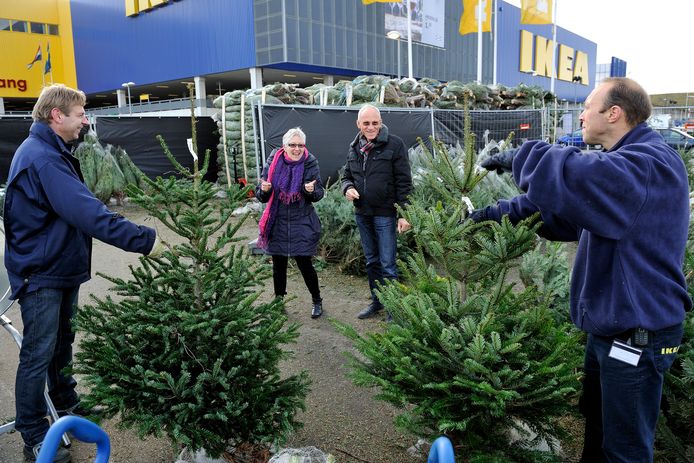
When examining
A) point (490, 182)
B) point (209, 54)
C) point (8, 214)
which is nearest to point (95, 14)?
point (209, 54)

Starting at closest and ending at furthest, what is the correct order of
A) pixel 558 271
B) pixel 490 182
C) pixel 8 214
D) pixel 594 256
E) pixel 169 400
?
pixel 594 256 → pixel 169 400 → pixel 8 214 → pixel 558 271 → pixel 490 182

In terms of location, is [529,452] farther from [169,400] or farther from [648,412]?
[169,400]

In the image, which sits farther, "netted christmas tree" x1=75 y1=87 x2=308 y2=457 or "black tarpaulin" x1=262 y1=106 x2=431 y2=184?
"black tarpaulin" x1=262 y1=106 x2=431 y2=184

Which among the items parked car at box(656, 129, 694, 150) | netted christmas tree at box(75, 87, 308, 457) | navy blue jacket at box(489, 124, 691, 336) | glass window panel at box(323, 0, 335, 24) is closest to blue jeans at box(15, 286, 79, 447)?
netted christmas tree at box(75, 87, 308, 457)

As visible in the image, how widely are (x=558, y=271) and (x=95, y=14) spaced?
42713mm

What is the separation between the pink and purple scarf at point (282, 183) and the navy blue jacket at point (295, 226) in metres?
0.03

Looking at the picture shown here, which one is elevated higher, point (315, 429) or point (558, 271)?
point (558, 271)

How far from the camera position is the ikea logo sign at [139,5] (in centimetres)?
3353

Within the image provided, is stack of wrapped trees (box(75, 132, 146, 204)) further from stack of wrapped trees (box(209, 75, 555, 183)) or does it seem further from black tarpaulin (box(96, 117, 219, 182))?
stack of wrapped trees (box(209, 75, 555, 183))

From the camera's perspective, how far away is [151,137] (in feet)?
45.1

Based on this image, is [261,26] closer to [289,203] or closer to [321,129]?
[321,129]

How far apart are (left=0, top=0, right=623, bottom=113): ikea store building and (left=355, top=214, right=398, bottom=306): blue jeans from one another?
21.9 metres

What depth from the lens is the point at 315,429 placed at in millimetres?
3355

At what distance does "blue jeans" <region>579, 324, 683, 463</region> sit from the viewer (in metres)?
2.03
